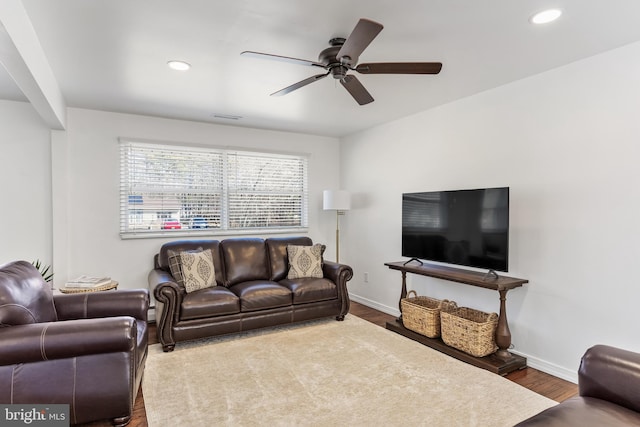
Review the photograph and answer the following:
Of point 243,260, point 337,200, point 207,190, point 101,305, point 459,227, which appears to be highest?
point 207,190

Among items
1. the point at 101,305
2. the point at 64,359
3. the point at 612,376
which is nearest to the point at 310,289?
the point at 101,305

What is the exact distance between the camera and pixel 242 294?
3680 mm

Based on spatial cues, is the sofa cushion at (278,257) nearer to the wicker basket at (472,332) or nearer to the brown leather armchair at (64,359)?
the wicker basket at (472,332)

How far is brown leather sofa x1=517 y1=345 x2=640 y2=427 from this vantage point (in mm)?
1357

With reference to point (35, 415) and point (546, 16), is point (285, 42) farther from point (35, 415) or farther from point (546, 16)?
point (35, 415)

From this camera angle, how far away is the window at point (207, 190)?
14.0 ft

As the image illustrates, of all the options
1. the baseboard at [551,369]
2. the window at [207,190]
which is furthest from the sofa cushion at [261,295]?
the baseboard at [551,369]

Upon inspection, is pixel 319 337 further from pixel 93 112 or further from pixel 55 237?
pixel 93 112

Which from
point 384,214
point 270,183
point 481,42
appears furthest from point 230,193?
point 481,42

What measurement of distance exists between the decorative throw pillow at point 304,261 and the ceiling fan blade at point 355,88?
213 centimetres

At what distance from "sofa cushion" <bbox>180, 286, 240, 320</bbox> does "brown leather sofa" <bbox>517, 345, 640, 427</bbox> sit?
2.79 m

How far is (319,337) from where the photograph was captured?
3633 mm

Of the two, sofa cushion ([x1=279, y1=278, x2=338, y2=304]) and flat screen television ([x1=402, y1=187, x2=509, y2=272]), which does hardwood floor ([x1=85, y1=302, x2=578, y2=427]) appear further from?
sofa cushion ([x1=279, y1=278, x2=338, y2=304])

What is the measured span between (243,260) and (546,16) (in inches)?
144
